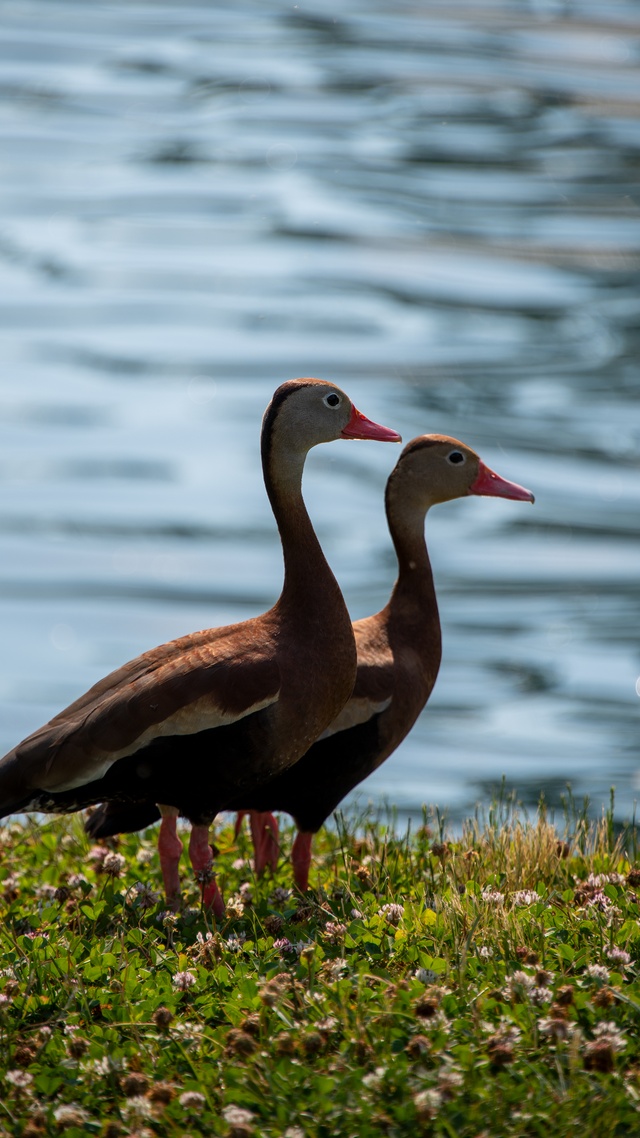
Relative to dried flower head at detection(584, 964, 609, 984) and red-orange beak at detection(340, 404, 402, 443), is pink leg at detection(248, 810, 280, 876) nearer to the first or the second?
red-orange beak at detection(340, 404, 402, 443)

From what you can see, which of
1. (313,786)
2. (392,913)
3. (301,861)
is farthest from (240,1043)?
(313,786)

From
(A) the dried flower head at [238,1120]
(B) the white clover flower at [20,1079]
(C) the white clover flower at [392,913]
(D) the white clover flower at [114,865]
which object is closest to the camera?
(A) the dried flower head at [238,1120]

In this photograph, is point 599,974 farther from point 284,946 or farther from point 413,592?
point 413,592

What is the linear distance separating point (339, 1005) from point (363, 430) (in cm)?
236

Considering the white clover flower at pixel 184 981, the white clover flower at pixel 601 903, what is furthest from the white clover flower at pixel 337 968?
the white clover flower at pixel 601 903

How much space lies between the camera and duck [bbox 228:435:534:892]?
18.0 ft

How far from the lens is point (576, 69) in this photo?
19438mm

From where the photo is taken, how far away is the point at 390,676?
5.66 metres

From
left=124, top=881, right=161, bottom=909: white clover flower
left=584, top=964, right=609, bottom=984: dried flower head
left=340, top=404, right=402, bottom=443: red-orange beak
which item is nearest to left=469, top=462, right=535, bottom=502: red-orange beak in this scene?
left=340, top=404, right=402, bottom=443: red-orange beak

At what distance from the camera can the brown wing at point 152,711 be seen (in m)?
4.93

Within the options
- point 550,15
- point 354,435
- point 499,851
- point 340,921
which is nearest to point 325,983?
point 340,921

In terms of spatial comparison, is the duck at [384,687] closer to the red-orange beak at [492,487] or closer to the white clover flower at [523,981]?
the red-orange beak at [492,487]

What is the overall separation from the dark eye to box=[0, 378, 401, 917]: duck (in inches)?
24.8

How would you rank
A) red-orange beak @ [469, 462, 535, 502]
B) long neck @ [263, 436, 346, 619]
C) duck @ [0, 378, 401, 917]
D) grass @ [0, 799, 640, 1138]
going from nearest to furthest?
grass @ [0, 799, 640, 1138]
duck @ [0, 378, 401, 917]
long neck @ [263, 436, 346, 619]
red-orange beak @ [469, 462, 535, 502]
